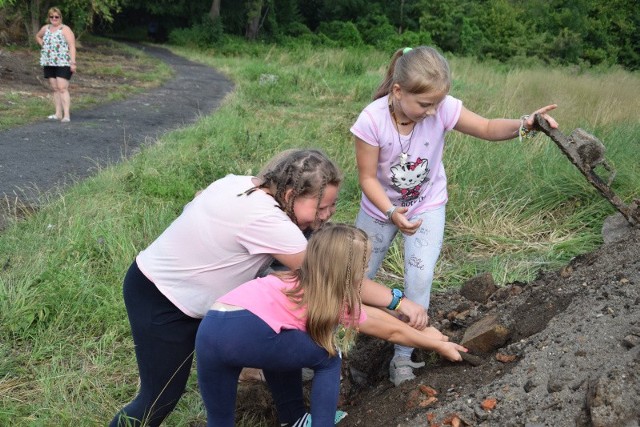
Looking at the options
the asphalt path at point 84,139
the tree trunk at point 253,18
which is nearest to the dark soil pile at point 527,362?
the asphalt path at point 84,139

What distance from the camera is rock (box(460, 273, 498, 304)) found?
400 cm

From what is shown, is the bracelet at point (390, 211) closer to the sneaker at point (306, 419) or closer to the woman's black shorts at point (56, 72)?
the sneaker at point (306, 419)

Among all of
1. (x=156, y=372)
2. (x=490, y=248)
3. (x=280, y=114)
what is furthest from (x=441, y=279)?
(x=280, y=114)

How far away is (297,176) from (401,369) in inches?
45.3

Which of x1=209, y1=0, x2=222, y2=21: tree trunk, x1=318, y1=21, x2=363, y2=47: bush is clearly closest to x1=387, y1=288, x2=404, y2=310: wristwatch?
x1=318, y1=21, x2=363, y2=47: bush

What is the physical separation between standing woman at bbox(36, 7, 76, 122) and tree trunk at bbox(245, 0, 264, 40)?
26981 millimetres

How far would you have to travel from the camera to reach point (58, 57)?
983 centimetres

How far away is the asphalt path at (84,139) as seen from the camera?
21.7 feet

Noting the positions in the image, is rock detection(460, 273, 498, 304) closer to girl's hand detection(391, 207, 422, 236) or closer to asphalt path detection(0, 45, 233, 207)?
girl's hand detection(391, 207, 422, 236)

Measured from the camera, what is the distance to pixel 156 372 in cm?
279

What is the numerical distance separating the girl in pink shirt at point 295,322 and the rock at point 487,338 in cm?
85

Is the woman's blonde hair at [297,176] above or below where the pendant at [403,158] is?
above

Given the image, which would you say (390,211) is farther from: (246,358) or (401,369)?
(246,358)

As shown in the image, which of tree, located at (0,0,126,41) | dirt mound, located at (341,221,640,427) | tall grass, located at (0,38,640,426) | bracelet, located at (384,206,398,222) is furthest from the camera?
tree, located at (0,0,126,41)
